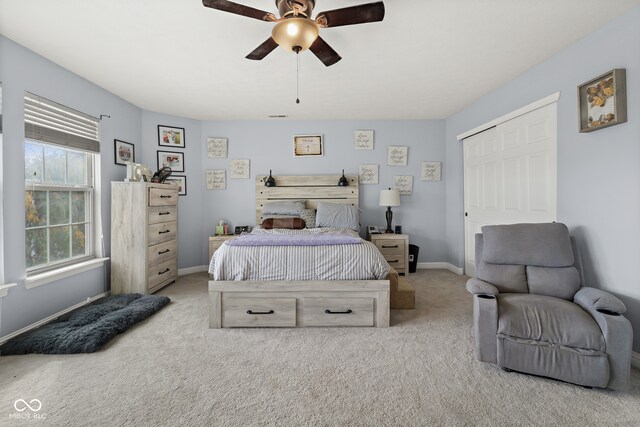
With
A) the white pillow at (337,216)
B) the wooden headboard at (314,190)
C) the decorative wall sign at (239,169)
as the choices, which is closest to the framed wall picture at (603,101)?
the white pillow at (337,216)

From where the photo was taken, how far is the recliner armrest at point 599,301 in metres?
1.66

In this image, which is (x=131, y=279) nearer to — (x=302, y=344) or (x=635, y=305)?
(x=302, y=344)

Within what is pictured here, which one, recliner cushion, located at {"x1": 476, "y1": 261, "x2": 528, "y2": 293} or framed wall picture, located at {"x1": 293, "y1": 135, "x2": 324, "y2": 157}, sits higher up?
framed wall picture, located at {"x1": 293, "y1": 135, "x2": 324, "y2": 157}

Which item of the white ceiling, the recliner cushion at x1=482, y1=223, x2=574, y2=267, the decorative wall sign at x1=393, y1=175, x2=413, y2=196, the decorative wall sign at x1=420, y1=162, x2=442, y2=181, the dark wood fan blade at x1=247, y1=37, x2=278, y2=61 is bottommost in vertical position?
the recliner cushion at x1=482, y1=223, x2=574, y2=267

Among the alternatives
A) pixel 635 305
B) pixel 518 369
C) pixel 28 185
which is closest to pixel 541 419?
pixel 518 369

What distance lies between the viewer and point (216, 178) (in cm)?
455

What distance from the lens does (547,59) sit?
2.61 m

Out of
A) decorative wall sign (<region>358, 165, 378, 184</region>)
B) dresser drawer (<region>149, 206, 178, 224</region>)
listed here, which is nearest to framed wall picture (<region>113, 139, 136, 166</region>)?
dresser drawer (<region>149, 206, 178, 224</region>)

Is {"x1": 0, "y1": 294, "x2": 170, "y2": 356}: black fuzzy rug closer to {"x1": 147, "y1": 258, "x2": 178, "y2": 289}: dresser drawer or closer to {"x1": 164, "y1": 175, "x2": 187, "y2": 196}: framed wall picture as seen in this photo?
{"x1": 147, "y1": 258, "x2": 178, "y2": 289}: dresser drawer

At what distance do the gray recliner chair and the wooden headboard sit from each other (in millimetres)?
2420

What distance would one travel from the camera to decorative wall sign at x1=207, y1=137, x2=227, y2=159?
4.53 meters

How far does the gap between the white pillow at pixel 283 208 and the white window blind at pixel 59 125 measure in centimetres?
214

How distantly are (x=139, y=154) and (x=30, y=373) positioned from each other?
117 inches

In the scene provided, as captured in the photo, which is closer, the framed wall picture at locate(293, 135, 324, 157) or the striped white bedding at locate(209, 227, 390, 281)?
the striped white bedding at locate(209, 227, 390, 281)
